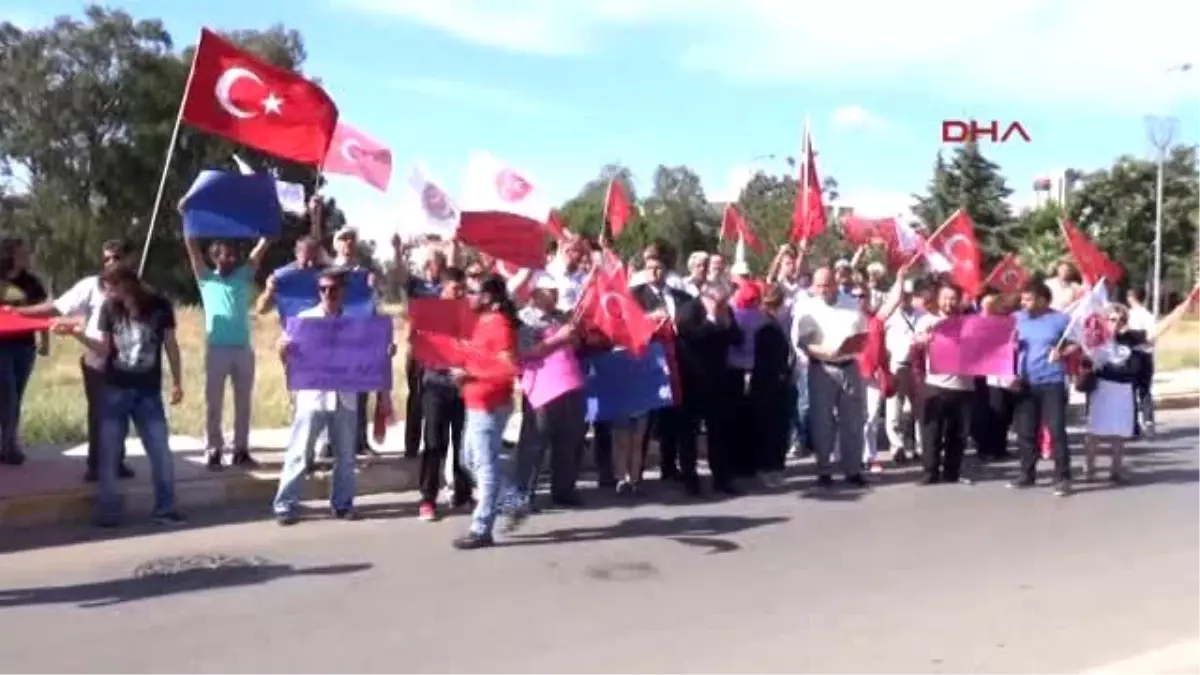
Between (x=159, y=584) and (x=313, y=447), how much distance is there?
204cm

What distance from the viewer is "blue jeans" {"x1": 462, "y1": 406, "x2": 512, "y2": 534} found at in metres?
8.82

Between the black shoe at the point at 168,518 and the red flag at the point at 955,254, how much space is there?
796 centimetres

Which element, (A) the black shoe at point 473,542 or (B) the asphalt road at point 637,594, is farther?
(A) the black shoe at point 473,542

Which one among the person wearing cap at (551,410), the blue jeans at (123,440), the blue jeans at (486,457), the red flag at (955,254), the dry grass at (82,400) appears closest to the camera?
the blue jeans at (486,457)

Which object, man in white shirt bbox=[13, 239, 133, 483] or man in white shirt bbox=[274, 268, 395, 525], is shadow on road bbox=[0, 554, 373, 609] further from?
man in white shirt bbox=[13, 239, 133, 483]

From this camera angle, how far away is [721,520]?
33.0 ft

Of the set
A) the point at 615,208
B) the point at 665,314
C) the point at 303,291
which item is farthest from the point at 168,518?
the point at 615,208

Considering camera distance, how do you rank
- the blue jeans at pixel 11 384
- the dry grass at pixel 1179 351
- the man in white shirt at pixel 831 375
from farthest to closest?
the dry grass at pixel 1179 351 < the man in white shirt at pixel 831 375 < the blue jeans at pixel 11 384

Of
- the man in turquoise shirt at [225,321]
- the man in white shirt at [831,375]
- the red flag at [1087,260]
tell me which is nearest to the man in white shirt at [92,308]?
the man in turquoise shirt at [225,321]

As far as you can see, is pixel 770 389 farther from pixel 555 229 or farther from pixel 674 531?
pixel 555 229

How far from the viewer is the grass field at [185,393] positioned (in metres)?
13.9

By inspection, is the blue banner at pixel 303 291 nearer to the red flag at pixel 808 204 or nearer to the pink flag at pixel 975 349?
the pink flag at pixel 975 349

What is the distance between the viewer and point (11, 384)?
10734 millimetres

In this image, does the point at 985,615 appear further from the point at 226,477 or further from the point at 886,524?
the point at 226,477
